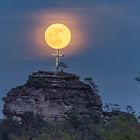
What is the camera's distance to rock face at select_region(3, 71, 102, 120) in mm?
145000

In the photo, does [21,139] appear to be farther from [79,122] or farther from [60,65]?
[60,65]

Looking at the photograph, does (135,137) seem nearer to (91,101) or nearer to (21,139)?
(21,139)

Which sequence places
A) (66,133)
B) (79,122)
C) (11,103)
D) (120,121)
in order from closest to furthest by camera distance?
(120,121), (66,133), (79,122), (11,103)

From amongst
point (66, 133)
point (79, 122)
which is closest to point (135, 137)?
point (66, 133)

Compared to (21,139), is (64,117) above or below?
above

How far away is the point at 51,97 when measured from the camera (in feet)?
502

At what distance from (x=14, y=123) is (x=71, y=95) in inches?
1025

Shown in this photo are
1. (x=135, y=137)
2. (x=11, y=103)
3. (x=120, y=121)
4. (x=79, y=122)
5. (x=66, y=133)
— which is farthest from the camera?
(x=11, y=103)

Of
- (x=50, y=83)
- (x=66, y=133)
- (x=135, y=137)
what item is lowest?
(x=135, y=137)

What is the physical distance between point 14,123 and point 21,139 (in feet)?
85.9

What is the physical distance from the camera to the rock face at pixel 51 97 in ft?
476

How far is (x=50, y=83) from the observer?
15288cm

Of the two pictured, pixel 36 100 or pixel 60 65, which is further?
pixel 36 100

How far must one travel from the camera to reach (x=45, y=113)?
14562 centimetres
